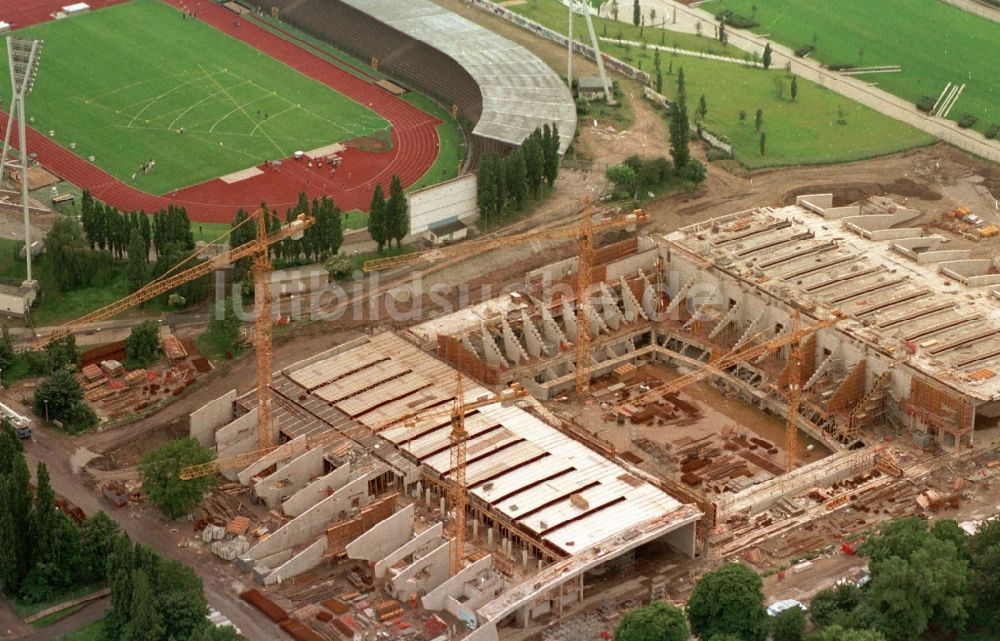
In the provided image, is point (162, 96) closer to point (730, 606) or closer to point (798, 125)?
point (798, 125)

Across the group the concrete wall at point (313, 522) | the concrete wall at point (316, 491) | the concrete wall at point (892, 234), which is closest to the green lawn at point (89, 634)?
the concrete wall at point (313, 522)

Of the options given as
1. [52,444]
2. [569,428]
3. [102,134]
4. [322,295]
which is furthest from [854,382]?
[102,134]

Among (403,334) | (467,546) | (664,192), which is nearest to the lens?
(467,546)

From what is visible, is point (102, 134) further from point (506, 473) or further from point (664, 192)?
point (506, 473)

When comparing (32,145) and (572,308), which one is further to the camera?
(32,145)

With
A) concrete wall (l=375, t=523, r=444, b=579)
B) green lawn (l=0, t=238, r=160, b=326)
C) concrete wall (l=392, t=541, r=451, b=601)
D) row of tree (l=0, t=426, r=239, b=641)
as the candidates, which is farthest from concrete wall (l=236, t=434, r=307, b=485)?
green lawn (l=0, t=238, r=160, b=326)

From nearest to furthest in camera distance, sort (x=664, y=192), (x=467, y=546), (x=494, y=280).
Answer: (x=467, y=546)
(x=494, y=280)
(x=664, y=192)

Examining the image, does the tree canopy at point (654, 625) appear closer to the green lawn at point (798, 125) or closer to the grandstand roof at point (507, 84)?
the grandstand roof at point (507, 84)

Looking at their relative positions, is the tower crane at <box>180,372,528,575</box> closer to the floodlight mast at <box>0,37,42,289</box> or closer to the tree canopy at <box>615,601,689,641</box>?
the tree canopy at <box>615,601,689,641</box>
